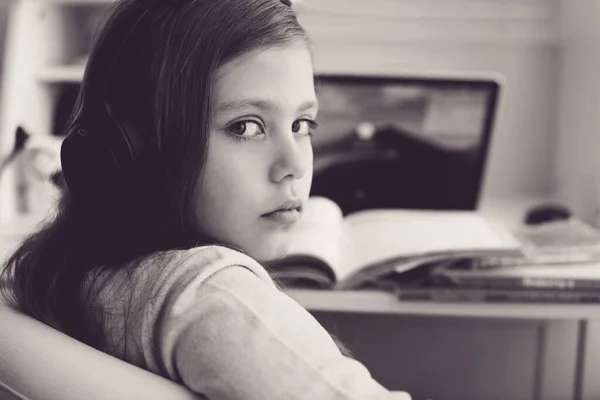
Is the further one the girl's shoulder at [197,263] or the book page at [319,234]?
the book page at [319,234]

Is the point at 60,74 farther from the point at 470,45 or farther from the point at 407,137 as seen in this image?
the point at 470,45

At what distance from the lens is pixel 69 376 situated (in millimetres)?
399

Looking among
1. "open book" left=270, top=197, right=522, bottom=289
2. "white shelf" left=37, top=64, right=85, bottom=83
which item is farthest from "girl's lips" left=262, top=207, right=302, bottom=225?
"white shelf" left=37, top=64, right=85, bottom=83

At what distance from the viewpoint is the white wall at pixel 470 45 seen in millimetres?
1575

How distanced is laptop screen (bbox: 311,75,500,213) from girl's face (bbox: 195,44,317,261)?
2.40 ft

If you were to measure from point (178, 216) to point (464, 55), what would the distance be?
1.27m

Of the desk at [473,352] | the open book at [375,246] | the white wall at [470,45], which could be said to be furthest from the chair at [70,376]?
the white wall at [470,45]

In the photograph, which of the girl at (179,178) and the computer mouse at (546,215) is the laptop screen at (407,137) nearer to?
the computer mouse at (546,215)

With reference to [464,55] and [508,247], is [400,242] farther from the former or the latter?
[464,55]

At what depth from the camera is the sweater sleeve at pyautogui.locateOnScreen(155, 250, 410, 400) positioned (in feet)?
1.27

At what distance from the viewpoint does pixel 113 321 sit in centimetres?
46

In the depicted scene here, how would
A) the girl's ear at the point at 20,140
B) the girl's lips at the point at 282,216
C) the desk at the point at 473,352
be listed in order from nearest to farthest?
the girl's lips at the point at 282,216 → the desk at the point at 473,352 → the girl's ear at the point at 20,140

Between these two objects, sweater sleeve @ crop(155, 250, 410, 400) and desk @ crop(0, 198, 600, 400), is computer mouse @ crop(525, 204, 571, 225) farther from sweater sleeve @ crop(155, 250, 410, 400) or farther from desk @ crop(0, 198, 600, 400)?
sweater sleeve @ crop(155, 250, 410, 400)

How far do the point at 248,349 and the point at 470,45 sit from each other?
4.45 feet
